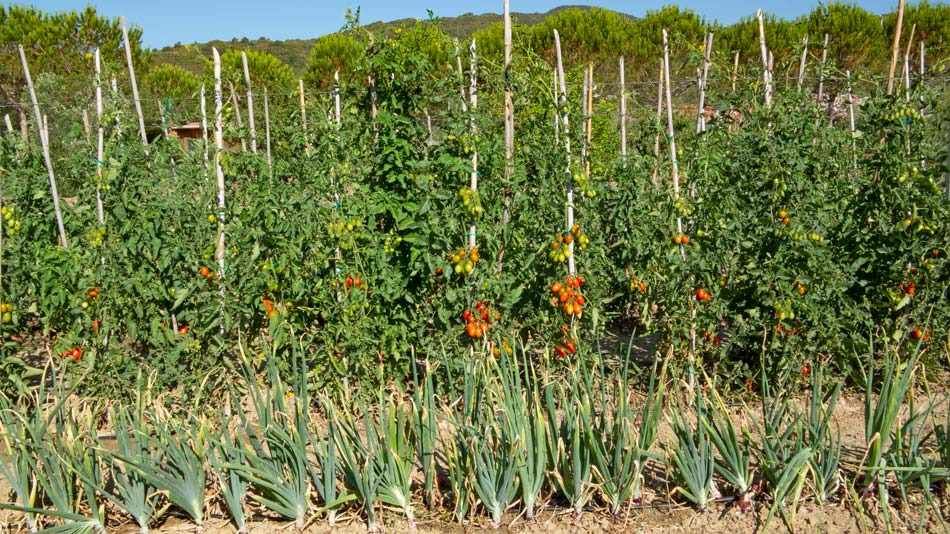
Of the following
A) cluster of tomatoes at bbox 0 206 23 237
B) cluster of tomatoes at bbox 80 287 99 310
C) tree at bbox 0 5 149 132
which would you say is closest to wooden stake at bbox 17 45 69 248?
cluster of tomatoes at bbox 0 206 23 237

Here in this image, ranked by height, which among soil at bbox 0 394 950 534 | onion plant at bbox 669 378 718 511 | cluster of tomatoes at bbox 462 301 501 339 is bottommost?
soil at bbox 0 394 950 534

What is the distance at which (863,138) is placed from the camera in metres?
3.83

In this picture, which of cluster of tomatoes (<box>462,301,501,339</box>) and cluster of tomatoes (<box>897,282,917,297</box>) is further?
cluster of tomatoes (<box>897,282,917,297</box>)

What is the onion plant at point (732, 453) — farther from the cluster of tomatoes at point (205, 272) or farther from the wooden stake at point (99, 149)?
the wooden stake at point (99, 149)

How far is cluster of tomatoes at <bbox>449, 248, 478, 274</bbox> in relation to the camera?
11.2ft

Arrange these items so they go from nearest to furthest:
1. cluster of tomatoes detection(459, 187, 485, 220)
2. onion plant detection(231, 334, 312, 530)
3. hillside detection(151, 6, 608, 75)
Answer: onion plant detection(231, 334, 312, 530), cluster of tomatoes detection(459, 187, 485, 220), hillside detection(151, 6, 608, 75)

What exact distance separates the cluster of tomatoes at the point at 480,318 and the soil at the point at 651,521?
3.18 feet

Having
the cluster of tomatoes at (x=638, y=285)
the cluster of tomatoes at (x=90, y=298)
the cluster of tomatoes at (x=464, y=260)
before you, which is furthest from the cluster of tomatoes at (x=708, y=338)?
the cluster of tomatoes at (x=90, y=298)

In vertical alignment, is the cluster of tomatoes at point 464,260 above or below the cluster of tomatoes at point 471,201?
below

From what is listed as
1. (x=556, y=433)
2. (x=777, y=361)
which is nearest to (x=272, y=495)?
(x=556, y=433)

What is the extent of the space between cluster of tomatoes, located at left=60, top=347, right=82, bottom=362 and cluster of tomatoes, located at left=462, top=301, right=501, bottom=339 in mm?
1807

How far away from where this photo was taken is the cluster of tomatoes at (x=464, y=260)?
3.42 metres

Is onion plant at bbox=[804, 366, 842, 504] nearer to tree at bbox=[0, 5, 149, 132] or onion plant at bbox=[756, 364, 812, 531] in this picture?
onion plant at bbox=[756, 364, 812, 531]

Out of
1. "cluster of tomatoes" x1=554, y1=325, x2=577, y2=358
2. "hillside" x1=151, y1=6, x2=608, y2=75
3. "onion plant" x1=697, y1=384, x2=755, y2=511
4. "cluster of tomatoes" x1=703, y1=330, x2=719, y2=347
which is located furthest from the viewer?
"hillside" x1=151, y1=6, x2=608, y2=75
